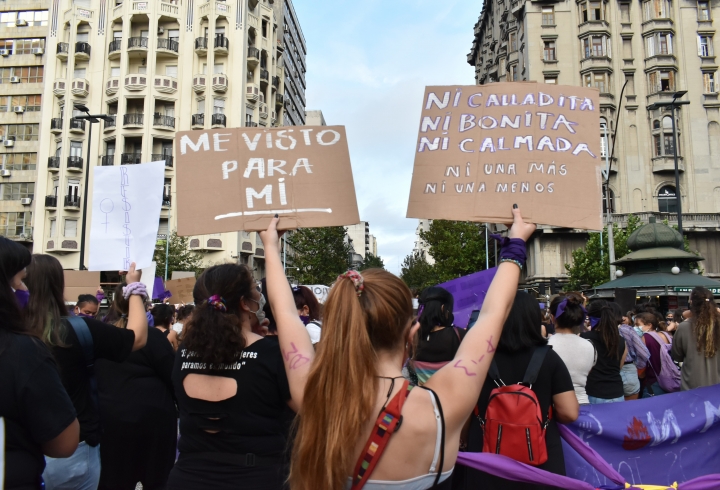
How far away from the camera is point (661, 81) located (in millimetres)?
44875

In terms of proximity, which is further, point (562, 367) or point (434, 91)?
point (434, 91)

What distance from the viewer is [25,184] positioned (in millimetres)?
45812

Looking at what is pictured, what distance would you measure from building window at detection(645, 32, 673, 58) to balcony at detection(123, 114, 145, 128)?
38.0 metres

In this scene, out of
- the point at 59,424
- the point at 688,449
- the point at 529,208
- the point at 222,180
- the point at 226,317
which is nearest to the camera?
the point at 59,424

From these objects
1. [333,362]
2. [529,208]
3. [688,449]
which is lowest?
[688,449]

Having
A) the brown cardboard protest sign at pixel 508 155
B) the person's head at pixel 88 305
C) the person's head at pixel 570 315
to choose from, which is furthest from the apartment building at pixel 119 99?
the brown cardboard protest sign at pixel 508 155

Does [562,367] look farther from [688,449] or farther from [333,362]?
[333,362]

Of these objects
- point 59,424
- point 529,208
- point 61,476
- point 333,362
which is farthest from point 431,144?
point 61,476

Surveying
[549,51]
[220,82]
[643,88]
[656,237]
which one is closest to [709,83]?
[643,88]

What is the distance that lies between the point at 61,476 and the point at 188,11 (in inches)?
1861

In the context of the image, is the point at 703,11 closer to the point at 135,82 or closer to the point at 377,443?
the point at 135,82

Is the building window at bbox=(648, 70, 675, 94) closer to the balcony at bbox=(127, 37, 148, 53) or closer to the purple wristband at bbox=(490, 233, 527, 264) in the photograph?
the balcony at bbox=(127, 37, 148, 53)

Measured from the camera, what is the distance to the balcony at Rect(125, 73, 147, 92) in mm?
43625

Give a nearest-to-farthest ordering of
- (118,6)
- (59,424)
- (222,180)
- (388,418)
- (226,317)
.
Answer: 1. (388,418)
2. (59,424)
3. (226,317)
4. (222,180)
5. (118,6)
